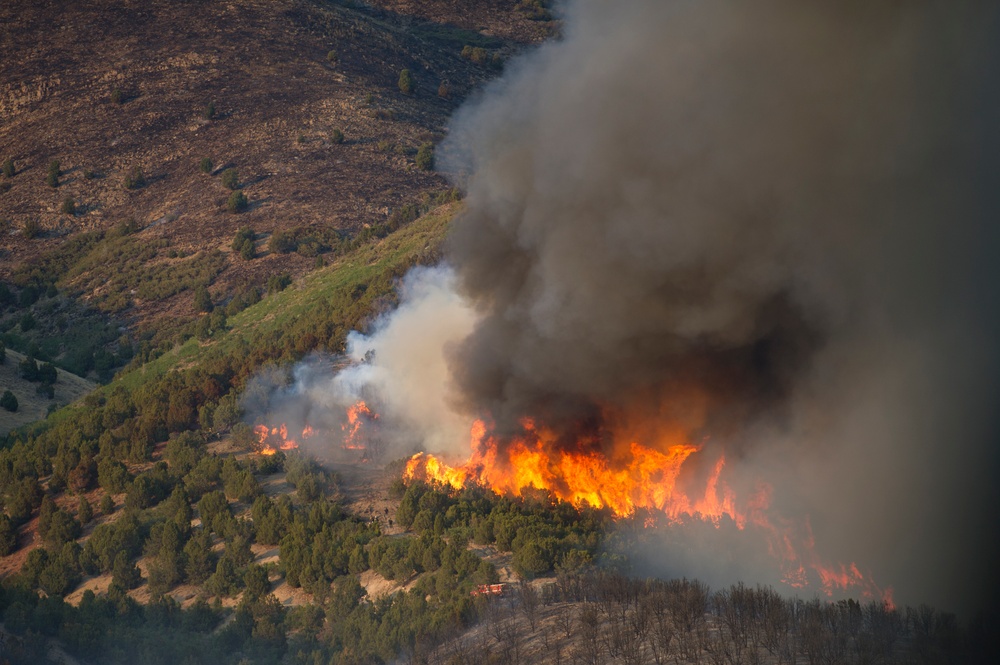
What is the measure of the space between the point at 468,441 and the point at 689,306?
32.1 feet

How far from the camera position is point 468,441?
40.3m

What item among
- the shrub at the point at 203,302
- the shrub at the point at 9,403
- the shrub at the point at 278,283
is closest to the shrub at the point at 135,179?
the shrub at the point at 203,302

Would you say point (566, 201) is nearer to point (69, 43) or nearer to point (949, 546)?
point (949, 546)

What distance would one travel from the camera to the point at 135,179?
84438 mm

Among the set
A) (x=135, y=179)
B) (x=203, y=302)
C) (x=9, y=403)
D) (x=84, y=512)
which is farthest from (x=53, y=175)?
(x=84, y=512)

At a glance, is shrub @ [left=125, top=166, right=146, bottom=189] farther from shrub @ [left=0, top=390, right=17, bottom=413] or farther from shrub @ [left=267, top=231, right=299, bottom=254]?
shrub @ [left=0, top=390, right=17, bottom=413]

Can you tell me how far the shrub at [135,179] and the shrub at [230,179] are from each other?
7374 mm

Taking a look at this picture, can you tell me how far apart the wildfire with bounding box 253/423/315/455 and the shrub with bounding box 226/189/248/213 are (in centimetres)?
3560

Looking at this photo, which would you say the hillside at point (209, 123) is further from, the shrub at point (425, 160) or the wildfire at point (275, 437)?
the wildfire at point (275, 437)

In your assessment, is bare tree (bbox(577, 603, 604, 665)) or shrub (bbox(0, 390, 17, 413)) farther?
shrub (bbox(0, 390, 17, 413))

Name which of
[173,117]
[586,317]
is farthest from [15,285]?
[586,317]

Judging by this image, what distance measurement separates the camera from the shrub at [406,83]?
94.4m

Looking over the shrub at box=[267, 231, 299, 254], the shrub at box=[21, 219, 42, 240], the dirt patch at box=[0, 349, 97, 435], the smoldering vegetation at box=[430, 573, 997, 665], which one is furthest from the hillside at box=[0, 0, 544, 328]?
the smoldering vegetation at box=[430, 573, 997, 665]

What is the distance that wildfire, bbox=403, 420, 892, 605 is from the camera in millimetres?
34812
